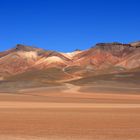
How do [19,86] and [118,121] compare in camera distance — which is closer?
[118,121]

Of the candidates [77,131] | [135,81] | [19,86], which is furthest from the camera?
[135,81]

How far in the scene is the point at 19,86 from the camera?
117 metres

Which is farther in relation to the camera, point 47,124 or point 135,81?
point 135,81

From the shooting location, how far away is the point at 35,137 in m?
21.0

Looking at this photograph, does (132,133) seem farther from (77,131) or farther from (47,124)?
(47,124)

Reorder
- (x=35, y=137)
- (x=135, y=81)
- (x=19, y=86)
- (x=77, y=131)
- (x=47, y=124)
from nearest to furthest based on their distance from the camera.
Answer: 1. (x=35, y=137)
2. (x=77, y=131)
3. (x=47, y=124)
4. (x=19, y=86)
5. (x=135, y=81)

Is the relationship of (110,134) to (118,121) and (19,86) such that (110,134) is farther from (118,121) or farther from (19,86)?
(19,86)

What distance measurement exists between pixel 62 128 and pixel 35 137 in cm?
372

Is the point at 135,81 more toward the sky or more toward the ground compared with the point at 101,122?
more toward the sky

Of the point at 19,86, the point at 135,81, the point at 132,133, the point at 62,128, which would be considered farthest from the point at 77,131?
the point at 135,81

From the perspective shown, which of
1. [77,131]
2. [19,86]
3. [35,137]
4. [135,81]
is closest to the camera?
[35,137]

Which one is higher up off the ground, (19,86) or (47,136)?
(19,86)

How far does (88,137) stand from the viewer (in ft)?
69.0

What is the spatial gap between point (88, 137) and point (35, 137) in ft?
8.57
